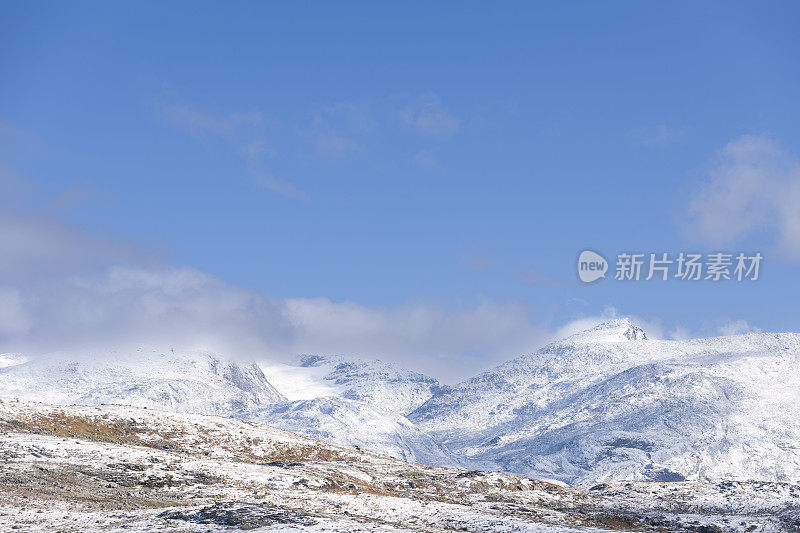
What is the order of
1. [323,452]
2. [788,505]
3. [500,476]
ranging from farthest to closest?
1. [323,452]
2. [500,476]
3. [788,505]

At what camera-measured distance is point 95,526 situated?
123 ft

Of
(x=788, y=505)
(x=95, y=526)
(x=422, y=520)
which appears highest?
(x=788, y=505)

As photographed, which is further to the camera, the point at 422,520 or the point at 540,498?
the point at 540,498

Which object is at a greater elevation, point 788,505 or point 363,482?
point 788,505

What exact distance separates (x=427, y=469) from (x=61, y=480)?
131ft

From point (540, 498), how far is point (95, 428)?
4733 centimetres

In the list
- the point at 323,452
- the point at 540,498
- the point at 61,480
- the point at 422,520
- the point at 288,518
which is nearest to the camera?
the point at 288,518

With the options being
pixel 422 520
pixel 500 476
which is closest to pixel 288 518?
pixel 422 520

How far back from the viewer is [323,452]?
84375 mm

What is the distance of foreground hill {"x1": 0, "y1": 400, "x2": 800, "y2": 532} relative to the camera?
3909cm

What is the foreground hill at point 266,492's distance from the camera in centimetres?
3909

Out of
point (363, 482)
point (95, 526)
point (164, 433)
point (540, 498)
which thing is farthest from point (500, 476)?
point (95, 526)

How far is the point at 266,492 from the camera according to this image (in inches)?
1983

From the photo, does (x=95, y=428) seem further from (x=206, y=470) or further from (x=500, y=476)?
(x=500, y=476)
